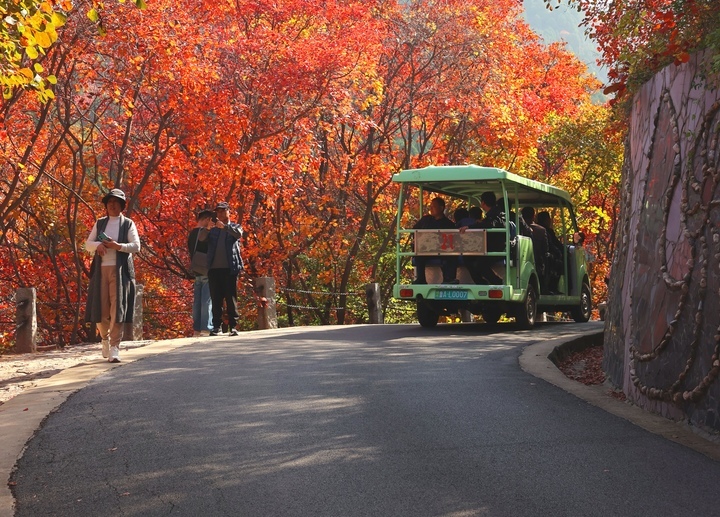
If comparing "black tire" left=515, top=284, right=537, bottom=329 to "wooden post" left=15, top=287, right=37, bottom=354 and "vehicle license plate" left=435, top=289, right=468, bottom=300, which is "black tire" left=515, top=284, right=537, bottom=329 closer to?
"vehicle license plate" left=435, top=289, right=468, bottom=300

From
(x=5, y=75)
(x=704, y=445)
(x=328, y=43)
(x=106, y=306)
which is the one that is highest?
(x=328, y=43)

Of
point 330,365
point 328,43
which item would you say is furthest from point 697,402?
point 328,43

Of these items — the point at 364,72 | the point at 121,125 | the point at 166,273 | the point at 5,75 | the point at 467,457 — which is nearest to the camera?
the point at 467,457

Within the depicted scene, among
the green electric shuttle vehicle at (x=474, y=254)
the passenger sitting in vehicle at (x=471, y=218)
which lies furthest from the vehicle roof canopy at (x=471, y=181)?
the passenger sitting in vehicle at (x=471, y=218)

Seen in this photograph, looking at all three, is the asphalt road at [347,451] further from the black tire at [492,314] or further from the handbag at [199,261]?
the black tire at [492,314]

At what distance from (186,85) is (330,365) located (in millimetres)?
10079

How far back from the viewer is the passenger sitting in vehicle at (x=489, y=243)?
17.6m

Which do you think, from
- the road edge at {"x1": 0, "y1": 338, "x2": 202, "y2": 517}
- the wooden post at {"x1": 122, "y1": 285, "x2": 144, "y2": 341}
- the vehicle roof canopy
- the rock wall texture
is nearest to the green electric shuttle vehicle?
the vehicle roof canopy

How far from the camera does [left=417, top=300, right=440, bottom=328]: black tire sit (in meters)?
18.8

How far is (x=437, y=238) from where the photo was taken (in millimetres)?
17797

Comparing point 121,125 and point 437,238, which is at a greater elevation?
point 121,125

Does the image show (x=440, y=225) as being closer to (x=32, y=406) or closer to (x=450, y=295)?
(x=450, y=295)

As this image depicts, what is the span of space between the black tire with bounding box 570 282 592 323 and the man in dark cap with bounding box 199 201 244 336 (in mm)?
7717

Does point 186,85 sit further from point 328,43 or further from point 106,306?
point 106,306
